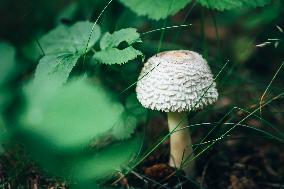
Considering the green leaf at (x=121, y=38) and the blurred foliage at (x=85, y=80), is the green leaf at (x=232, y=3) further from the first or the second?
the green leaf at (x=121, y=38)

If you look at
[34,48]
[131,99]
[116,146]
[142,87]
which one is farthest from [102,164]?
[34,48]

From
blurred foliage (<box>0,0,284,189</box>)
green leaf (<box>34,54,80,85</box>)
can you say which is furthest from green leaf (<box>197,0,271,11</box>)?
green leaf (<box>34,54,80,85</box>)

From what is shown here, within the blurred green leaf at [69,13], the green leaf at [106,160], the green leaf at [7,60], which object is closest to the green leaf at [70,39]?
the green leaf at [7,60]

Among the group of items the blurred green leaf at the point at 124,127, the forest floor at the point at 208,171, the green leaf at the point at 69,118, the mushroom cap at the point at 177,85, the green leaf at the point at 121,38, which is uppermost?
the green leaf at the point at 121,38

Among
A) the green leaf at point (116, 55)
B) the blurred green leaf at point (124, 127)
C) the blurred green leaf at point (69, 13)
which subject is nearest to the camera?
the green leaf at point (116, 55)

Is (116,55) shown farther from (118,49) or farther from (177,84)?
Result: (177,84)
